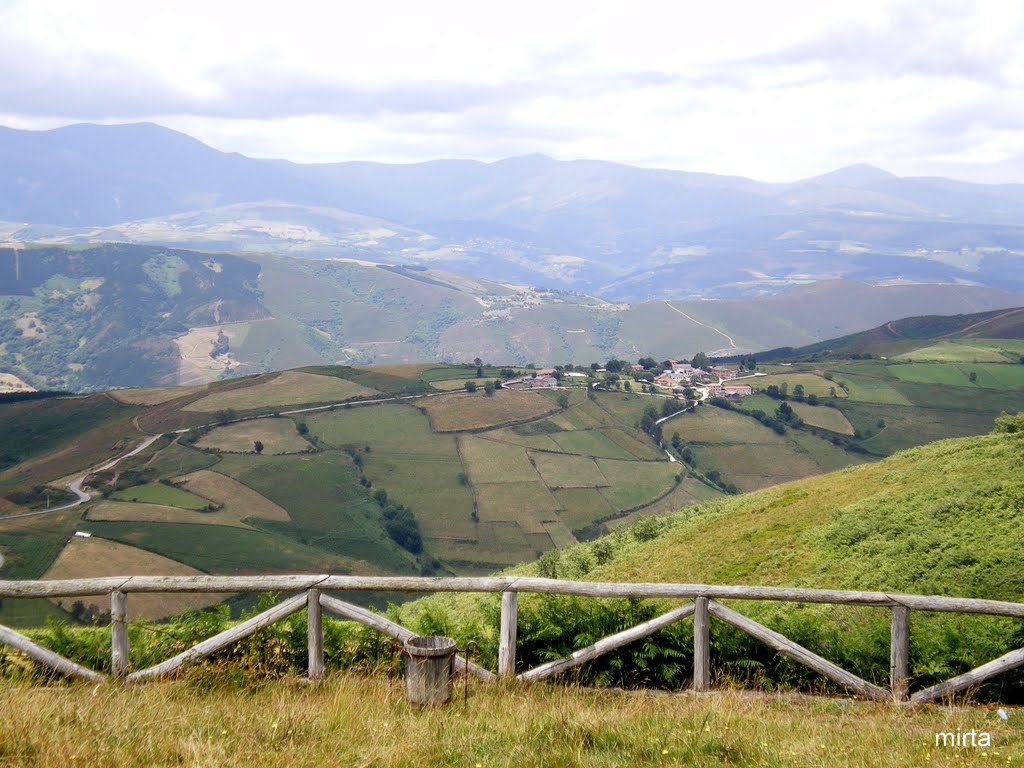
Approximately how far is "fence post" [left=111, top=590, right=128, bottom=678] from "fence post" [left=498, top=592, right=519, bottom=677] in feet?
14.7

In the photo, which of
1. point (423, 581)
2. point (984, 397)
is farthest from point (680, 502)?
point (423, 581)

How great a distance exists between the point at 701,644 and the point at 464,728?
3195 millimetres

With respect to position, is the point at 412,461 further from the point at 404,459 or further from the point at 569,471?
the point at 569,471

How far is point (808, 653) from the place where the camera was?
9.20 m

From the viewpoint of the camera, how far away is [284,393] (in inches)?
5719

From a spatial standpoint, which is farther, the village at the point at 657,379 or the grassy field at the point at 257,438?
the village at the point at 657,379

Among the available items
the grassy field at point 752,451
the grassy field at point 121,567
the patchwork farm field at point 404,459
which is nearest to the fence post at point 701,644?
the grassy field at point 121,567

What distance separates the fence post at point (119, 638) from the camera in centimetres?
911

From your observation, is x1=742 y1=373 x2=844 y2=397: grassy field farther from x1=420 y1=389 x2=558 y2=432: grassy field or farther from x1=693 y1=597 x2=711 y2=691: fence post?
x1=693 y1=597 x2=711 y2=691: fence post

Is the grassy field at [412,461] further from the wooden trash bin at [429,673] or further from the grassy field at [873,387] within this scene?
the wooden trash bin at [429,673]

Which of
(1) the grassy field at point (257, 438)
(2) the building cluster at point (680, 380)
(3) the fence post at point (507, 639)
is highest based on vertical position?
(3) the fence post at point (507, 639)

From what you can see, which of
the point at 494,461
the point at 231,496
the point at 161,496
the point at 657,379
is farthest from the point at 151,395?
the point at 657,379

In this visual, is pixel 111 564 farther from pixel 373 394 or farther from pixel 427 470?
pixel 373 394

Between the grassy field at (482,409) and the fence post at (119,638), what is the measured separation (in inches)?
4740
